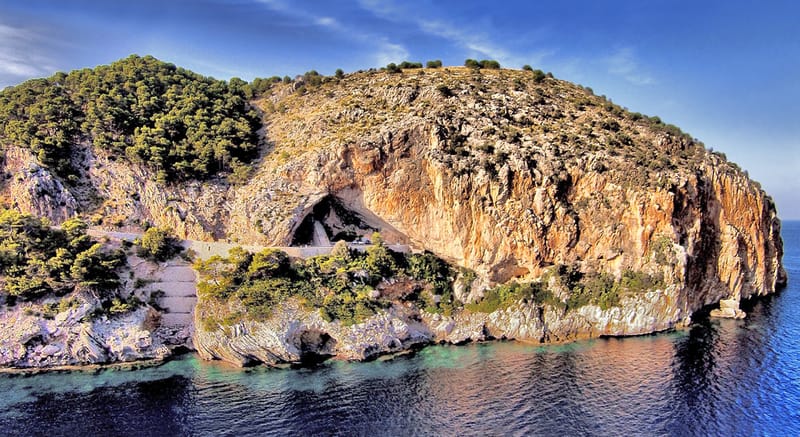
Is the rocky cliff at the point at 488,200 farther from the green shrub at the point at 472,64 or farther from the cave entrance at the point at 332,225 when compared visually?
the green shrub at the point at 472,64

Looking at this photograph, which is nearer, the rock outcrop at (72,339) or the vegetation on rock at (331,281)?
the rock outcrop at (72,339)

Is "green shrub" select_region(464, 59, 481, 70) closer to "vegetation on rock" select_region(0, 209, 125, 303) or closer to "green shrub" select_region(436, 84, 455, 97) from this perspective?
"green shrub" select_region(436, 84, 455, 97)

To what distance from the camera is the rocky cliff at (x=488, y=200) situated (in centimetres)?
4394

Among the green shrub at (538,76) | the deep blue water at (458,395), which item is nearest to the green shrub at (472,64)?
the green shrub at (538,76)

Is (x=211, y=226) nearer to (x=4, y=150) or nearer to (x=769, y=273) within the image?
(x=4, y=150)

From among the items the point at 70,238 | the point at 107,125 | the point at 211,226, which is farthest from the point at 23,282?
the point at 107,125

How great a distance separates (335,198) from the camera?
48.8 metres

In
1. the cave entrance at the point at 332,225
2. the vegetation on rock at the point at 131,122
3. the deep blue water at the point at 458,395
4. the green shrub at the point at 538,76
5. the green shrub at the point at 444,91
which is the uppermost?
the green shrub at the point at 538,76

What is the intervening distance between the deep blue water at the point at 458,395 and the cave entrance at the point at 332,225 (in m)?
15.1

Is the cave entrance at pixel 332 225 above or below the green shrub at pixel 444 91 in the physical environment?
below

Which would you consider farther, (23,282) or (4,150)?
(4,150)

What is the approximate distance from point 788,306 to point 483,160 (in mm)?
40331

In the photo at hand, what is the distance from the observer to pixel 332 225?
5028 cm

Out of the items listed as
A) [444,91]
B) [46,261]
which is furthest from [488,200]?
[46,261]
